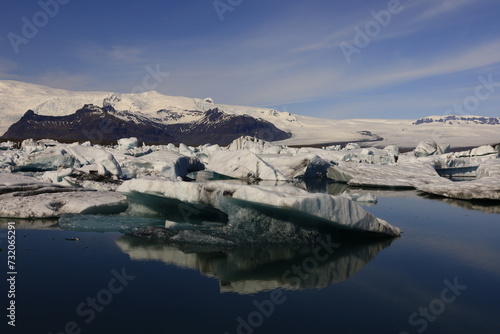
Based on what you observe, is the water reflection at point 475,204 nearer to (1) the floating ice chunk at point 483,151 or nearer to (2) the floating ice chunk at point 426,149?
(1) the floating ice chunk at point 483,151

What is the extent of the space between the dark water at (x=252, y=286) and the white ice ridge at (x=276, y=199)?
1.15 feet

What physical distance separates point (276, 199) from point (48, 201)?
463 cm

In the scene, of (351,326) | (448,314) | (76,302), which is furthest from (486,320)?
(76,302)

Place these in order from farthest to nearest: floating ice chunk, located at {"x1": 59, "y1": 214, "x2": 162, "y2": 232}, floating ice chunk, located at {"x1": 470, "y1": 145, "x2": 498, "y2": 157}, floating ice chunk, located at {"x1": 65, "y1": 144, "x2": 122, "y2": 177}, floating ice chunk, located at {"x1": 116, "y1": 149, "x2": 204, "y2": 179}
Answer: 1. floating ice chunk, located at {"x1": 470, "y1": 145, "x2": 498, "y2": 157}
2. floating ice chunk, located at {"x1": 116, "y1": 149, "x2": 204, "y2": 179}
3. floating ice chunk, located at {"x1": 65, "y1": 144, "x2": 122, "y2": 177}
4. floating ice chunk, located at {"x1": 59, "y1": 214, "x2": 162, "y2": 232}

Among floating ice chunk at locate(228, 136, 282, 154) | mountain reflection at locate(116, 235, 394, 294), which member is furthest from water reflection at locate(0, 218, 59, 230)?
floating ice chunk at locate(228, 136, 282, 154)

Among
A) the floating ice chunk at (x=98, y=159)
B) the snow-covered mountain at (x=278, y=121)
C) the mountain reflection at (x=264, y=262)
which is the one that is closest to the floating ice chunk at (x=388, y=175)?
the floating ice chunk at (x=98, y=159)

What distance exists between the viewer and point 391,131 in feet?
343

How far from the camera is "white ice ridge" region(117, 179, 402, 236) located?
482 centimetres

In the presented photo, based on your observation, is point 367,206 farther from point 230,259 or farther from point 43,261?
point 43,261

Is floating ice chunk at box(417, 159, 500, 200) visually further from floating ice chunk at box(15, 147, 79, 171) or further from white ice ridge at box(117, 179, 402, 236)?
floating ice chunk at box(15, 147, 79, 171)

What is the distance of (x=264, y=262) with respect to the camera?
191 inches

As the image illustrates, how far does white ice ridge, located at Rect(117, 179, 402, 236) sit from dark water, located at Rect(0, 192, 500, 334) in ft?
1.15

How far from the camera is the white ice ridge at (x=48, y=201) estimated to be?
7094 millimetres

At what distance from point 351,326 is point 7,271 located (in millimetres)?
3505
